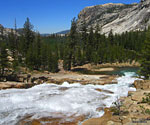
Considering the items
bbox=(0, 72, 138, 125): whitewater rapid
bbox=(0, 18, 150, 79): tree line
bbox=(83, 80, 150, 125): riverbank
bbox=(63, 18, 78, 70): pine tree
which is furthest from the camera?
bbox=(63, 18, 78, 70): pine tree

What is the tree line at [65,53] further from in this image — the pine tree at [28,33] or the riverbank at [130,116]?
the riverbank at [130,116]

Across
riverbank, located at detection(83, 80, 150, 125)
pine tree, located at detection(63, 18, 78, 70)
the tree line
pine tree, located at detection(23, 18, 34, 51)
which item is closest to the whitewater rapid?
riverbank, located at detection(83, 80, 150, 125)

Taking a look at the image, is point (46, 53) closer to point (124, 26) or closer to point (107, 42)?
point (107, 42)

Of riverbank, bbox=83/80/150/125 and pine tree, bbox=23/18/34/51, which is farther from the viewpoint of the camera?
A: pine tree, bbox=23/18/34/51

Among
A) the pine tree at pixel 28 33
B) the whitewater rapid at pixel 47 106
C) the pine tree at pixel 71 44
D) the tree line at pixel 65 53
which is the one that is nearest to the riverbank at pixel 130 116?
the whitewater rapid at pixel 47 106

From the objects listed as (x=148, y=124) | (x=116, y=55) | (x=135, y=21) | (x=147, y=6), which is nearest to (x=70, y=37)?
(x=116, y=55)

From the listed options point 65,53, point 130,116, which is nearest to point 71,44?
point 65,53

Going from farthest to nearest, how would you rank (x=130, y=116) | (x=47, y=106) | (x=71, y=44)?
(x=71, y=44) → (x=47, y=106) → (x=130, y=116)

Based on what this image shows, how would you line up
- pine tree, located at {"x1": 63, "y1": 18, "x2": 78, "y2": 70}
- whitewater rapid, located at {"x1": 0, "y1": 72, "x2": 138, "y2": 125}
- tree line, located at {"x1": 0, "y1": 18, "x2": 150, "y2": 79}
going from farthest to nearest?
1. pine tree, located at {"x1": 63, "y1": 18, "x2": 78, "y2": 70}
2. tree line, located at {"x1": 0, "y1": 18, "x2": 150, "y2": 79}
3. whitewater rapid, located at {"x1": 0, "y1": 72, "x2": 138, "y2": 125}

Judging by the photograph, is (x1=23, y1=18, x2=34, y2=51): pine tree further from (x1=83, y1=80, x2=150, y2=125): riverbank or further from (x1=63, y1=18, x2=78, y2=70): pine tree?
(x1=83, y1=80, x2=150, y2=125): riverbank

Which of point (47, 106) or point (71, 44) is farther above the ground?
point (71, 44)

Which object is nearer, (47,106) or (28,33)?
(47,106)

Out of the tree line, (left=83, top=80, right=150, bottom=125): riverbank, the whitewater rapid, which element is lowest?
the whitewater rapid

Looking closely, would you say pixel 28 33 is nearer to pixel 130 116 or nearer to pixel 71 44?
pixel 71 44
